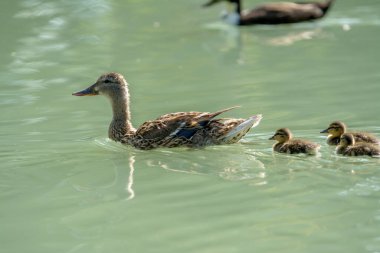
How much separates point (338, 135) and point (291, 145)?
51 cm

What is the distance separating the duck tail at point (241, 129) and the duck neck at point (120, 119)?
44.3 inches

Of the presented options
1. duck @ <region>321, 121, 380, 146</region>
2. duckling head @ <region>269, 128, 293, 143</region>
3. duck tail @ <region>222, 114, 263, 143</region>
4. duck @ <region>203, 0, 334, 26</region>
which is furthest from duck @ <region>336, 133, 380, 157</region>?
duck @ <region>203, 0, 334, 26</region>

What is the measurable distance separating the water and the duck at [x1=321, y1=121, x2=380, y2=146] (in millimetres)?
105

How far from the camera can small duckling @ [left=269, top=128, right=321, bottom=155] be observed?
747cm

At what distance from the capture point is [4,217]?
639cm

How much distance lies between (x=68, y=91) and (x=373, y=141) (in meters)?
4.49

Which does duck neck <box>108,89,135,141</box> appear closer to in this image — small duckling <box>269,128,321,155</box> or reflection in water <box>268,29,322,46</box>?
small duckling <box>269,128,321,155</box>

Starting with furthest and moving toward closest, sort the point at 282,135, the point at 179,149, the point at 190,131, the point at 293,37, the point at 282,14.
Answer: the point at 282,14
the point at 293,37
the point at 179,149
the point at 190,131
the point at 282,135

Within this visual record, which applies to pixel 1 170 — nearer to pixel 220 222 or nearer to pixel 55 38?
pixel 220 222

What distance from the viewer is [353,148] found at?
7.30m

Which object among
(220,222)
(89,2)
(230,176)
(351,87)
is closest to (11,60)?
(89,2)

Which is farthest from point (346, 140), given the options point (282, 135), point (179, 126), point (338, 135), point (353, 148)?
point (179, 126)

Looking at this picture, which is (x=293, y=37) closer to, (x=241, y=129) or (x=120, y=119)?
(x=120, y=119)

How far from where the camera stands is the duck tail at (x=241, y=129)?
25.9ft
